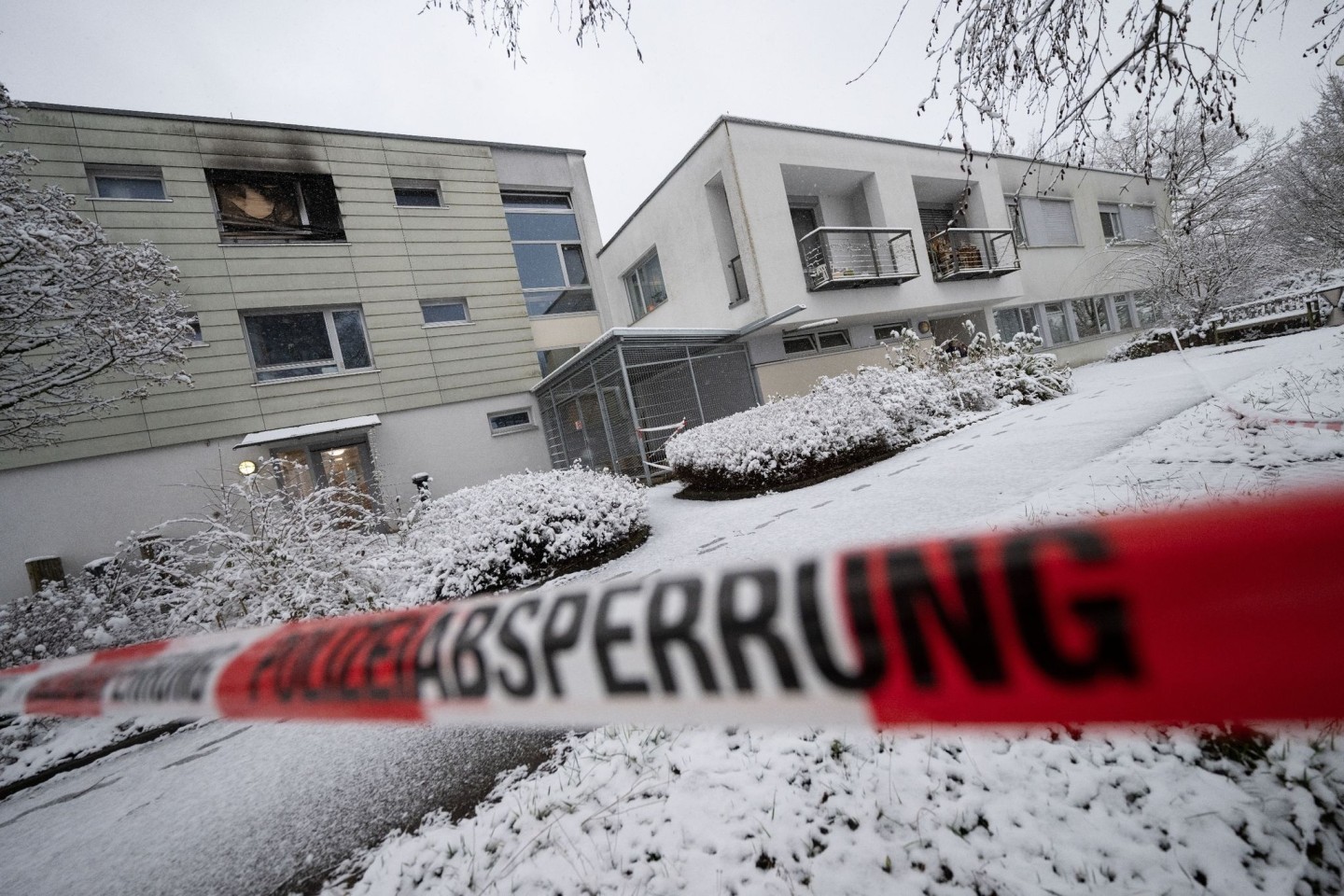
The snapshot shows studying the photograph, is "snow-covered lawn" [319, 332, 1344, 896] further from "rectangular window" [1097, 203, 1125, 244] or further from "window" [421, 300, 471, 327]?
"rectangular window" [1097, 203, 1125, 244]

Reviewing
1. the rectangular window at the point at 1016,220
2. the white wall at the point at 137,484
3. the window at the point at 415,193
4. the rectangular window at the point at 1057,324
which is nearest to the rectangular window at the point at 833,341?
the rectangular window at the point at 1016,220

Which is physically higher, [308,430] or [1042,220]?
[1042,220]

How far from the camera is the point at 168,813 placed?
2.39 meters

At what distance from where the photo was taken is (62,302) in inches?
176

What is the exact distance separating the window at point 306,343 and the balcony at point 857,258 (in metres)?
10.4

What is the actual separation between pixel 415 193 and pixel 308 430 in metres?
6.45

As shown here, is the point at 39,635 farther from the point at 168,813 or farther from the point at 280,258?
the point at 280,258

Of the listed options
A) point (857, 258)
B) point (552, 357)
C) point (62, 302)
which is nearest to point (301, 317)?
point (552, 357)

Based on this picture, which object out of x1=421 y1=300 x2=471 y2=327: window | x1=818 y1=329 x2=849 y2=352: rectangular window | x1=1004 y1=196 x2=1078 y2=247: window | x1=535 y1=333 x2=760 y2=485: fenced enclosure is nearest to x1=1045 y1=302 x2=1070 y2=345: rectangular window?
x1=1004 y1=196 x2=1078 y2=247: window

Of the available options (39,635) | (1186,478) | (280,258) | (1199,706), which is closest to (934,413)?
(1186,478)

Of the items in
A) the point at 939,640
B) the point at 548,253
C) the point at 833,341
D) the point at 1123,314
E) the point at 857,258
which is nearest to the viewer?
the point at 939,640

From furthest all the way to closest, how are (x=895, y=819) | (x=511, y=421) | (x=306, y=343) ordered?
(x=511, y=421), (x=306, y=343), (x=895, y=819)

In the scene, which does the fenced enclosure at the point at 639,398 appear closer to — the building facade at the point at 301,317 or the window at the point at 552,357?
the building facade at the point at 301,317

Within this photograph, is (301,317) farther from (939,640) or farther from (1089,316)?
(1089,316)
